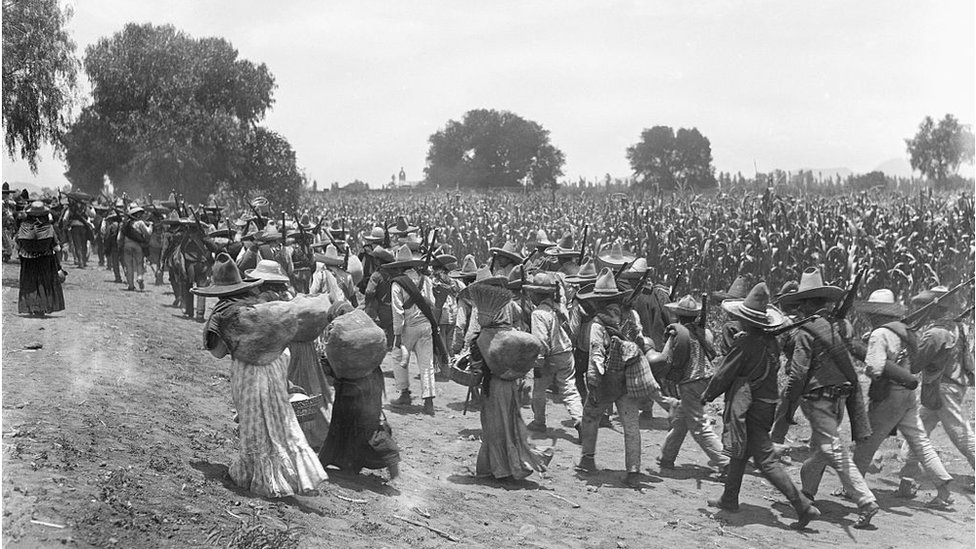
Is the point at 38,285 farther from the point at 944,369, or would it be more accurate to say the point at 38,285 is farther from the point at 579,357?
the point at 944,369

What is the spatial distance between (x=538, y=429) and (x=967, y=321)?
5.14 m

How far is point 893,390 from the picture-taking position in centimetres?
875

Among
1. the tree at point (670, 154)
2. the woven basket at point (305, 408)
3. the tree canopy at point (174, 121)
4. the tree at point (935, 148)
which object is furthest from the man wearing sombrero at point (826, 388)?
the tree at point (670, 154)

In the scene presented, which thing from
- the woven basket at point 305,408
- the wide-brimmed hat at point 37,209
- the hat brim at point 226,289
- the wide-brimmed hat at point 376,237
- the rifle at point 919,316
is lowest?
the woven basket at point 305,408

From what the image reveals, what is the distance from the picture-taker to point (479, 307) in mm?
9094

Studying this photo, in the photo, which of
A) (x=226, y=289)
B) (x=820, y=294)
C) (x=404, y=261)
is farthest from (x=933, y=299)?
(x=226, y=289)

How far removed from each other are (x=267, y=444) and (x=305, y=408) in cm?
64

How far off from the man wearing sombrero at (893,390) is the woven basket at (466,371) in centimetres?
370

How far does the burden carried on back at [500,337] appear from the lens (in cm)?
860

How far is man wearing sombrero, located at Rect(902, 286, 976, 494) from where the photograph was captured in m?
8.89

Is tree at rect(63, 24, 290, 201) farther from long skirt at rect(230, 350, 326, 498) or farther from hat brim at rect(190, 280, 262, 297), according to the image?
long skirt at rect(230, 350, 326, 498)

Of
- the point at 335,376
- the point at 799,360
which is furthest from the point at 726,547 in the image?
the point at 335,376

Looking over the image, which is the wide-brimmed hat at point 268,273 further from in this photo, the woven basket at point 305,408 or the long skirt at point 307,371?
the woven basket at point 305,408

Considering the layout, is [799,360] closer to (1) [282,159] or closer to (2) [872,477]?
(2) [872,477]
